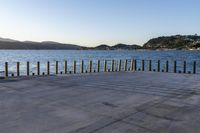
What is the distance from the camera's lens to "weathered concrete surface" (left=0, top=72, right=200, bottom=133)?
23.9 feet

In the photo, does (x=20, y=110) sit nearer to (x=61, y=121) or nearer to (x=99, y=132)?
(x=61, y=121)

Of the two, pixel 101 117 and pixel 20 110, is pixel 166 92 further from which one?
pixel 20 110

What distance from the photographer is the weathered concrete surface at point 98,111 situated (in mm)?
7270

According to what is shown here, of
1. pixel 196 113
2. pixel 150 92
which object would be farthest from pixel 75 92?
pixel 196 113

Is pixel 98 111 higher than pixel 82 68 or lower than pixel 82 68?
lower

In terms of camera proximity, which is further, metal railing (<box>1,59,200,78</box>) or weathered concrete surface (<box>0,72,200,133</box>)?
metal railing (<box>1,59,200,78</box>)

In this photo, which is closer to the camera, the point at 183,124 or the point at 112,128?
the point at 112,128

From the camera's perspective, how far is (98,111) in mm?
8969

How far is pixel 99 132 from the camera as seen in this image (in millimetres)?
6938

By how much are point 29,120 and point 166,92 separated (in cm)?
723

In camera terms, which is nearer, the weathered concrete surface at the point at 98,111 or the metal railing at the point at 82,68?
the weathered concrete surface at the point at 98,111

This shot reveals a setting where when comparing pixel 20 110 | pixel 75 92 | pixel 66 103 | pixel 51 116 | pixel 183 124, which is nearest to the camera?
pixel 183 124

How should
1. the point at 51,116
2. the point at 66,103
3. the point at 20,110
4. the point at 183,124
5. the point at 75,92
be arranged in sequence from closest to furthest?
the point at 183,124 → the point at 51,116 → the point at 20,110 → the point at 66,103 → the point at 75,92

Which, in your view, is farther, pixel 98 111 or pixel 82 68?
pixel 82 68
